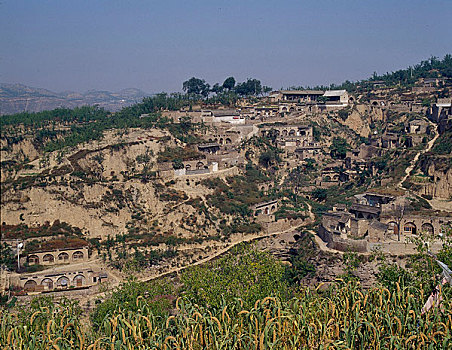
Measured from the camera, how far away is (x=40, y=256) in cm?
3030

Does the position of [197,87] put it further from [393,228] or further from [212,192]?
[393,228]

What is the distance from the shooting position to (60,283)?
28.4 m

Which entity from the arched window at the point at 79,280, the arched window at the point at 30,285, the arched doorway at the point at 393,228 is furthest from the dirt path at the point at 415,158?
the arched window at the point at 30,285

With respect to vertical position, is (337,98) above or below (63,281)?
above

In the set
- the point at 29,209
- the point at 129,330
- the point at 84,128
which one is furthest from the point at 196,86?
the point at 129,330

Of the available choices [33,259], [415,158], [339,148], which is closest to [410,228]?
[415,158]

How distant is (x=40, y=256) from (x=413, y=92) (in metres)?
41.5

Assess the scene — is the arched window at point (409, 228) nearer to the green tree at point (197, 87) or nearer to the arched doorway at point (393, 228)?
the arched doorway at point (393, 228)

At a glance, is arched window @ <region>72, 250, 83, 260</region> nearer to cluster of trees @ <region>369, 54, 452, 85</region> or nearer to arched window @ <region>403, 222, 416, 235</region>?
arched window @ <region>403, 222, 416, 235</region>

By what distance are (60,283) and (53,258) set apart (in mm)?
2505

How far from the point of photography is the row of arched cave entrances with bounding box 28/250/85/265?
3011 centimetres

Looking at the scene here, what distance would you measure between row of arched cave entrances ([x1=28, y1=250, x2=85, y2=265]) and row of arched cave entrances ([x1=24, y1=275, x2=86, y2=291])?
217 cm

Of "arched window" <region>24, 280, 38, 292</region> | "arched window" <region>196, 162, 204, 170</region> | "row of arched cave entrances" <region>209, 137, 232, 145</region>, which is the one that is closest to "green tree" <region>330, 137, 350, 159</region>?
"row of arched cave entrances" <region>209, 137, 232, 145</region>

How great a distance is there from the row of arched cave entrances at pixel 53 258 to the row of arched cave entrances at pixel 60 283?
7.12 feet
